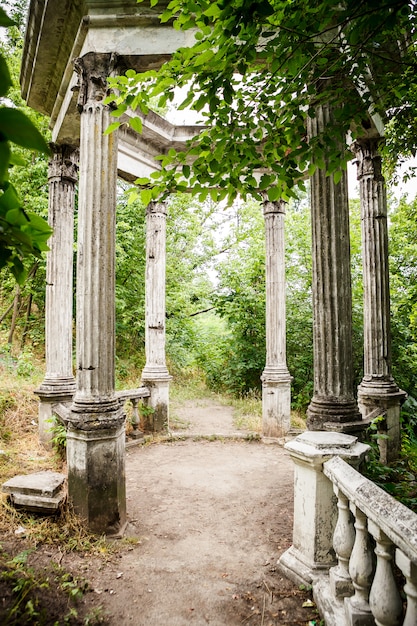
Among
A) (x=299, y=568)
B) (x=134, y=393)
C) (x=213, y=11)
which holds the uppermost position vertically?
(x=213, y=11)

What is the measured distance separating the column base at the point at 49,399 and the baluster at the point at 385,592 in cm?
594

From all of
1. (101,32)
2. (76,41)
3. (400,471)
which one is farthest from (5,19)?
(400,471)

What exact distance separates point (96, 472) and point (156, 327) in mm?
5121

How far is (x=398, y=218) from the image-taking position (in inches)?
447

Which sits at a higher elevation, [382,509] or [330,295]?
[330,295]

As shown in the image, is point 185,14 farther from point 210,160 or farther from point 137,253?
point 137,253

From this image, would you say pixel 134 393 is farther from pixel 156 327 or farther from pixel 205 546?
pixel 205 546

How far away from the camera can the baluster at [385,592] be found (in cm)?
199

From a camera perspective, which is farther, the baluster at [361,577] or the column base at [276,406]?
the column base at [276,406]

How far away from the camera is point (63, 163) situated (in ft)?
23.7

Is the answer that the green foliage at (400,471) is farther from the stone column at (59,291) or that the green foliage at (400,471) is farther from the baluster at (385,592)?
the stone column at (59,291)

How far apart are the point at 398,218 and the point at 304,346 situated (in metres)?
4.60

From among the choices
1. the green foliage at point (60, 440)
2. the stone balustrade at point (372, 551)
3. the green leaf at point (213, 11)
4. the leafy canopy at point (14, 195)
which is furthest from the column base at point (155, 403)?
the leafy canopy at point (14, 195)

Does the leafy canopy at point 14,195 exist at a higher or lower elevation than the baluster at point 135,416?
higher
